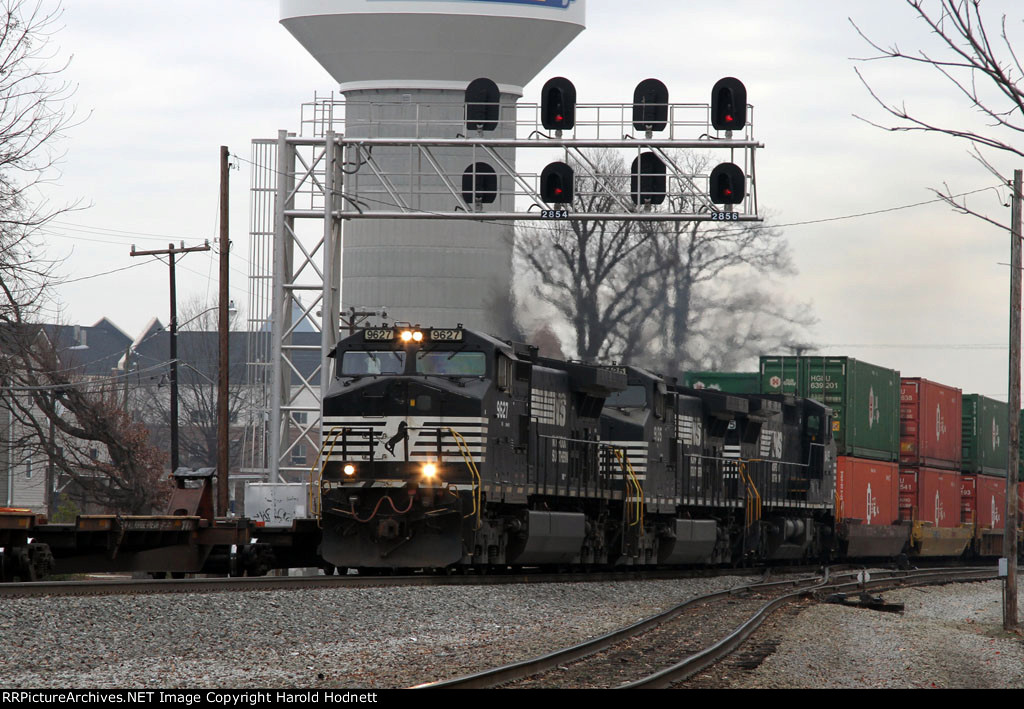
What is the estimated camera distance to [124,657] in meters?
11.7

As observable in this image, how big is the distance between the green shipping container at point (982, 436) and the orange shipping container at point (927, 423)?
1.38 metres

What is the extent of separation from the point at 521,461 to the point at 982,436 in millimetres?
24423

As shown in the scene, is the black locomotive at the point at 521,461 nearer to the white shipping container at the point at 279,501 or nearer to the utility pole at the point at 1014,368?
the white shipping container at the point at 279,501

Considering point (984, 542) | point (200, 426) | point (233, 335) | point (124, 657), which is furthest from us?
point (233, 335)

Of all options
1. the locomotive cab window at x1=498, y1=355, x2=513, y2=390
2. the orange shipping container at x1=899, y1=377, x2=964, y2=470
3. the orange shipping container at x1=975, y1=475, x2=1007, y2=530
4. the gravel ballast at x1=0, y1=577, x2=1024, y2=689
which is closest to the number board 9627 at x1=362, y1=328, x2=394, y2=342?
the locomotive cab window at x1=498, y1=355, x2=513, y2=390

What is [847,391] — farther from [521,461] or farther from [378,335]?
[378,335]

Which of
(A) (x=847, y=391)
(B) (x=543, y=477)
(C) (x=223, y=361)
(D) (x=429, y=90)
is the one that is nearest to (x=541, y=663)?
(B) (x=543, y=477)

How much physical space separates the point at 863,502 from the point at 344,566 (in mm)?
17682

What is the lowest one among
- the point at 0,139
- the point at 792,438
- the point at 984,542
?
the point at 984,542

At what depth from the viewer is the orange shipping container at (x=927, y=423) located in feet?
121

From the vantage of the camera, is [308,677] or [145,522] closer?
[308,677]

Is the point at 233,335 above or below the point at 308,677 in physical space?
above

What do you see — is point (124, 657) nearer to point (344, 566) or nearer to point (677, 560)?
point (344, 566)

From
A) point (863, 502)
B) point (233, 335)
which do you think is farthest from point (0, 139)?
point (233, 335)
